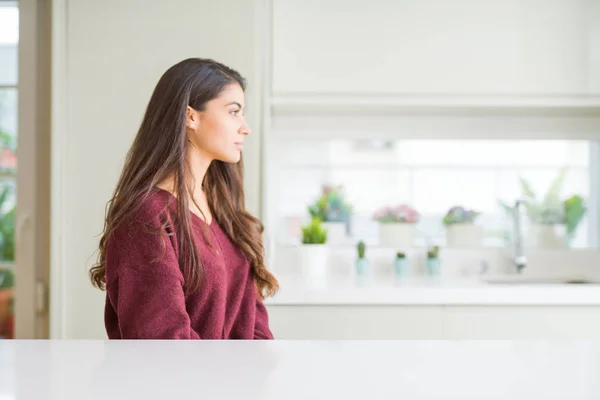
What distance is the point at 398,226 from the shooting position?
10.4 feet

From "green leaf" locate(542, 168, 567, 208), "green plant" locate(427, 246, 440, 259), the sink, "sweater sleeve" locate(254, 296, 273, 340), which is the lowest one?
the sink

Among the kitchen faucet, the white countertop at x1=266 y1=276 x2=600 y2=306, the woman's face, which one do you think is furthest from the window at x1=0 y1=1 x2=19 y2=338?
the kitchen faucet

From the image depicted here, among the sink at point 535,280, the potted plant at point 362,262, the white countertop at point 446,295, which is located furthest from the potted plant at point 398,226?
the white countertop at point 446,295

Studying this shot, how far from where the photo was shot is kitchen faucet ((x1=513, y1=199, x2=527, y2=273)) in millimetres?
3086

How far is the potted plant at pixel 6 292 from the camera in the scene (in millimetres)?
2875

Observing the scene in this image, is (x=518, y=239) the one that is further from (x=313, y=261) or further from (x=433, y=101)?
(x=313, y=261)

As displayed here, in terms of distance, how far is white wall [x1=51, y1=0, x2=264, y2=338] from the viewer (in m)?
2.55

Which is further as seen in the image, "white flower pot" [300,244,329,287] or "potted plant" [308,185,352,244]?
"potted plant" [308,185,352,244]

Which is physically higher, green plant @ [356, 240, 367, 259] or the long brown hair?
the long brown hair

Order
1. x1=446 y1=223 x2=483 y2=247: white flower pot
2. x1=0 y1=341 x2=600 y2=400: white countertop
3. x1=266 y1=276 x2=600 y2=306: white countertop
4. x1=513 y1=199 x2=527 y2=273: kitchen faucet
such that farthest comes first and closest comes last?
x1=446 y1=223 x2=483 y2=247: white flower pot, x1=513 y1=199 x2=527 y2=273: kitchen faucet, x1=266 y1=276 x2=600 y2=306: white countertop, x1=0 y1=341 x2=600 y2=400: white countertop

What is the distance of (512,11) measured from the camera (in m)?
2.72

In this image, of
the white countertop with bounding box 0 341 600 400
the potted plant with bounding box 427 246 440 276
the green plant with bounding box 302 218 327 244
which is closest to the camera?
the white countertop with bounding box 0 341 600 400

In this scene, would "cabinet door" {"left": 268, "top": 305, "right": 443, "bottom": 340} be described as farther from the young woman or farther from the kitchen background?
the young woman

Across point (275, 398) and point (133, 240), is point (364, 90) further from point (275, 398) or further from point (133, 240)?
point (275, 398)
